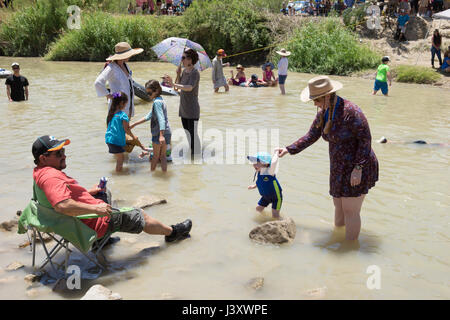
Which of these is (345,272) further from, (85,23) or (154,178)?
(85,23)

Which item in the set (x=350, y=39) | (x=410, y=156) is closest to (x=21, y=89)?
(x=410, y=156)

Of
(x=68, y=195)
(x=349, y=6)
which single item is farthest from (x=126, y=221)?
(x=349, y=6)

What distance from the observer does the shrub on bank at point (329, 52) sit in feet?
70.5

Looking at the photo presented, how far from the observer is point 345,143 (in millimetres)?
4574

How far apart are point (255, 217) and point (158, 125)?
2.35m

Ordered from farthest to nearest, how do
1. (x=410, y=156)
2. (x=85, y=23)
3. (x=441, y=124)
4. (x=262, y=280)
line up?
(x=85, y=23), (x=441, y=124), (x=410, y=156), (x=262, y=280)

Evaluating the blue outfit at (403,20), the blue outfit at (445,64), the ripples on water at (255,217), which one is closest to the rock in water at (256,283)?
the ripples on water at (255,217)

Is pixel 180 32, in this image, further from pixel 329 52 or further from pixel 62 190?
pixel 62 190

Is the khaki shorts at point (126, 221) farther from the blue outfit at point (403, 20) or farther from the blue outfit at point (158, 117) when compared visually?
the blue outfit at point (403, 20)

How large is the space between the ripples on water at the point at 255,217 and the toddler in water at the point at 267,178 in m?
0.37

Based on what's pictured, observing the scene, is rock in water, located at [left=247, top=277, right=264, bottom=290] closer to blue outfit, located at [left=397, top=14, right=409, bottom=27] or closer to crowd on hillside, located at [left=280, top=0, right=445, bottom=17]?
blue outfit, located at [left=397, top=14, right=409, bottom=27]

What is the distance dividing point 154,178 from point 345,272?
3.70 metres

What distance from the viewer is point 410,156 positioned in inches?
336

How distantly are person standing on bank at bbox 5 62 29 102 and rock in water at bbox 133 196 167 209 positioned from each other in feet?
30.4
